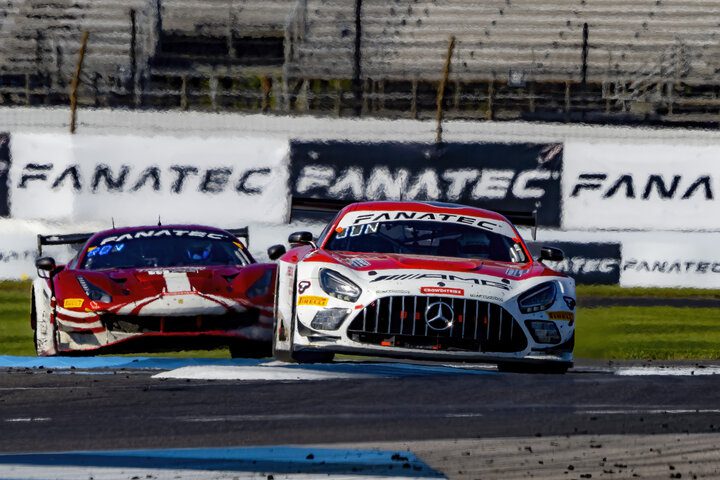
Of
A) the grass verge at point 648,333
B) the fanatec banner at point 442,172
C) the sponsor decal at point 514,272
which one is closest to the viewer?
the sponsor decal at point 514,272

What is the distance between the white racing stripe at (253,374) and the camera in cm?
866

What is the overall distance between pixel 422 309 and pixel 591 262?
10.8m

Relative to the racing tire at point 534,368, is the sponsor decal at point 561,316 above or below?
above

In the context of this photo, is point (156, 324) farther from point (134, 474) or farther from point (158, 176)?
point (158, 176)

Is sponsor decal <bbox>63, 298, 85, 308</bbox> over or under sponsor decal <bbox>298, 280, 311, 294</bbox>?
under

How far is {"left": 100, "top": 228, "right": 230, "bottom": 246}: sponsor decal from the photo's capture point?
1173cm

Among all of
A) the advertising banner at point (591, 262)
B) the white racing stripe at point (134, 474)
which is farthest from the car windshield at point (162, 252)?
the advertising banner at point (591, 262)

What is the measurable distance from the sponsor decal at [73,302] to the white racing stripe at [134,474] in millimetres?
5451

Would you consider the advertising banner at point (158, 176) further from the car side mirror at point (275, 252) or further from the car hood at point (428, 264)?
the car hood at point (428, 264)

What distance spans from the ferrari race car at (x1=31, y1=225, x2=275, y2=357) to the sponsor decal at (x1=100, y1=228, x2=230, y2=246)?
0.30 m

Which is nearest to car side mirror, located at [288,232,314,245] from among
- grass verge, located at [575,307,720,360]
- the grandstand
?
grass verge, located at [575,307,720,360]

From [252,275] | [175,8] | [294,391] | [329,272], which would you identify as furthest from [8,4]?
[294,391]

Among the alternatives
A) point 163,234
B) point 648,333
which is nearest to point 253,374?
point 163,234

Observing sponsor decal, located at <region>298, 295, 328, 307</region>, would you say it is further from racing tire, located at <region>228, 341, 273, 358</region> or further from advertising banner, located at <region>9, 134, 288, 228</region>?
advertising banner, located at <region>9, 134, 288, 228</region>
